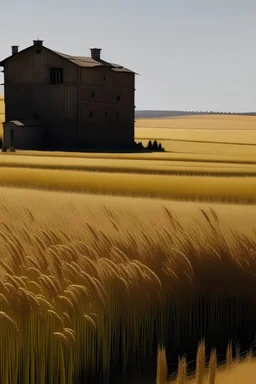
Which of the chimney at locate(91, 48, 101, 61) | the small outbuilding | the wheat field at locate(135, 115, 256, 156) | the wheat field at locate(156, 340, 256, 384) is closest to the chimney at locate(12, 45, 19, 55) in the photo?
the chimney at locate(91, 48, 101, 61)

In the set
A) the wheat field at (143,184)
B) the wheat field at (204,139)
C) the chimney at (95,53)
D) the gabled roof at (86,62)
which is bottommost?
the wheat field at (204,139)

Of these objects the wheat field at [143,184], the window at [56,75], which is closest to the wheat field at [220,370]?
the wheat field at [143,184]

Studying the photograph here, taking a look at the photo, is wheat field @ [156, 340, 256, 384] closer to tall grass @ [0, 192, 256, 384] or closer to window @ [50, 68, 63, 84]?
tall grass @ [0, 192, 256, 384]

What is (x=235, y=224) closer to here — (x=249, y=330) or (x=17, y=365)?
(x=249, y=330)

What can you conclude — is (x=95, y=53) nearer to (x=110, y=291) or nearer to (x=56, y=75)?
(x=56, y=75)

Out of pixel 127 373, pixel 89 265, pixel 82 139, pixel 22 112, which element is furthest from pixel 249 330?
pixel 22 112

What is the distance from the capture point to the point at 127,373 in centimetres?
824

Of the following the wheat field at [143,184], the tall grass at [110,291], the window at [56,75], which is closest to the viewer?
the tall grass at [110,291]

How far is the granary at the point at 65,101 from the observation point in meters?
43.2

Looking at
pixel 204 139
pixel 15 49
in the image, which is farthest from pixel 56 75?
pixel 204 139

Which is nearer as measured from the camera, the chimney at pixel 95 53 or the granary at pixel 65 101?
the granary at pixel 65 101

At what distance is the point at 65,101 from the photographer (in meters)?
43.5

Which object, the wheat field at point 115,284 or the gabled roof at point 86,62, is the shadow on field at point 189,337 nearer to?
the wheat field at point 115,284

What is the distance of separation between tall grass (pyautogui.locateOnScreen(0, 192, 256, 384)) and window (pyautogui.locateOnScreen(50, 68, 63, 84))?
3475cm
